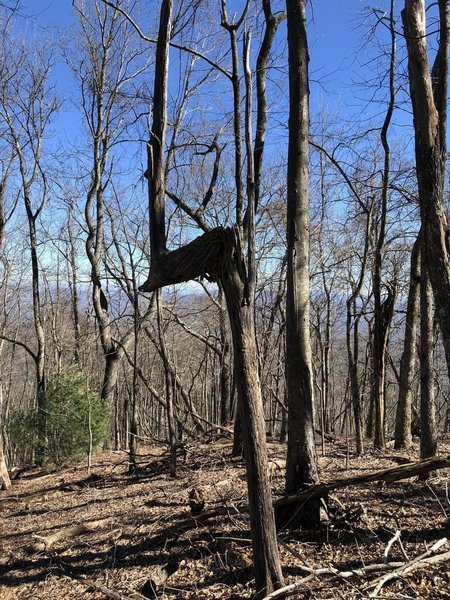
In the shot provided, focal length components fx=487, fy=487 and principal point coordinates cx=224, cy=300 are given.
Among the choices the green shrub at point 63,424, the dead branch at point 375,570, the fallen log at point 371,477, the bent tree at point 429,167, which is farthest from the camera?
the green shrub at point 63,424

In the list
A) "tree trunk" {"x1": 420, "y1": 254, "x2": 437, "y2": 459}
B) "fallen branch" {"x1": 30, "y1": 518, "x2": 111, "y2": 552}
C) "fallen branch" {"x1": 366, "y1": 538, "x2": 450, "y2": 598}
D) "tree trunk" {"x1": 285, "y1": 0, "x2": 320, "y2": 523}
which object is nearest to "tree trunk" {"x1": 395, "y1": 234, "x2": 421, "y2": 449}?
"tree trunk" {"x1": 420, "y1": 254, "x2": 437, "y2": 459}

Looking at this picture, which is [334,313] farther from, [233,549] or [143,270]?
[233,549]

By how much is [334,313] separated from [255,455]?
18.3 m

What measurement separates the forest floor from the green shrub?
416 centimetres

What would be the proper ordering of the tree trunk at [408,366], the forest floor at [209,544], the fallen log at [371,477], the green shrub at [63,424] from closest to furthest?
the forest floor at [209,544]
the fallen log at [371,477]
the tree trunk at [408,366]
the green shrub at [63,424]

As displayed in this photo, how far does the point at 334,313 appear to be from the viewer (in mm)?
21078

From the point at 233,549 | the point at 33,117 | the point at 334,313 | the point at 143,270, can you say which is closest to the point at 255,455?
the point at 233,549

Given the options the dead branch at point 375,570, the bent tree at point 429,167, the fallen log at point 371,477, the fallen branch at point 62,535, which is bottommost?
the fallen branch at point 62,535

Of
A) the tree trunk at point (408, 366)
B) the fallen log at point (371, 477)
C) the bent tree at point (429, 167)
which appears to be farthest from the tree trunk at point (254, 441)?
the tree trunk at point (408, 366)

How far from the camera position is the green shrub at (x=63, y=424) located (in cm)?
1162

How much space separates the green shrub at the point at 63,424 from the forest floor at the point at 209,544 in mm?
4160

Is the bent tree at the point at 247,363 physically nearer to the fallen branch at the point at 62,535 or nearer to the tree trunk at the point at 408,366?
the fallen branch at the point at 62,535

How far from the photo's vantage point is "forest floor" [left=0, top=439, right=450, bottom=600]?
390cm

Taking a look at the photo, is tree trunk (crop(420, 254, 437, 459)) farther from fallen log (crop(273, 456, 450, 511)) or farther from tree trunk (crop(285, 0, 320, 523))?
tree trunk (crop(285, 0, 320, 523))
